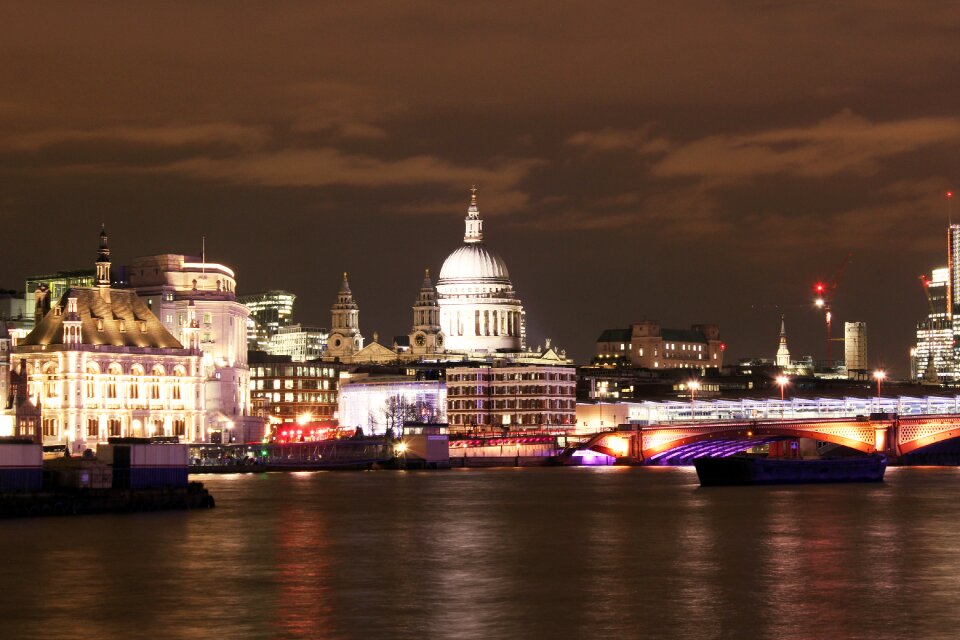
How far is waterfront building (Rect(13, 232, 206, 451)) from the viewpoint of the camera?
18438 centimetres

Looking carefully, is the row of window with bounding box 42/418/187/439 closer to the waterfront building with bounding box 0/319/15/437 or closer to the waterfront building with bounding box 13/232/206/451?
the waterfront building with bounding box 13/232/206/451

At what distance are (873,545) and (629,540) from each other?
9653mm

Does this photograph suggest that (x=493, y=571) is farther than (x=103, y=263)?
No

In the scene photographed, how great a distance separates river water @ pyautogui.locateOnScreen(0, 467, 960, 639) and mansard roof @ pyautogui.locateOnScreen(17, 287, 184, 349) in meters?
87.3

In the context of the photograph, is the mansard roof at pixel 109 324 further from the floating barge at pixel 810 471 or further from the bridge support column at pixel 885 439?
the floating barge at pixel 810 471

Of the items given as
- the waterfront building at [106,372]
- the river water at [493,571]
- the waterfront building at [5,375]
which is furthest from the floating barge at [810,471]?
the waterfront building at [106,372]

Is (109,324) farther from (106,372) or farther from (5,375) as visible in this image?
(5,375)

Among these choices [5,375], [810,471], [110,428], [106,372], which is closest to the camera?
[810,471]

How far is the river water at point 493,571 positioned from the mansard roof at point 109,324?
87.3 metres

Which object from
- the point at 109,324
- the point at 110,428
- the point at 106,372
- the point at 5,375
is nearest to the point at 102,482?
the point at 5,375

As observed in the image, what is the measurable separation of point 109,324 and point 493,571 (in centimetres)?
13453

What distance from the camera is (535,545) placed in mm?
74188

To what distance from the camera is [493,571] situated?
6275cm

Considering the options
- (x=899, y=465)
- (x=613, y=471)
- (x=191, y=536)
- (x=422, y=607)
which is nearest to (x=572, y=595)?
(x=422, y=607)
